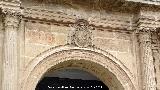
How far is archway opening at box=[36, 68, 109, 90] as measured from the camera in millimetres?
10938

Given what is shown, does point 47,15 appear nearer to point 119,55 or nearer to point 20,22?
point 20,22

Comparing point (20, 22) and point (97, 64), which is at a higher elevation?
point (20, 22)

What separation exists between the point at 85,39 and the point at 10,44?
168 cm

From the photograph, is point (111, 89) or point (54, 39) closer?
point (54, 39)

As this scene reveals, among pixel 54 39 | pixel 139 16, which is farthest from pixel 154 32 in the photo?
pixel 54 39

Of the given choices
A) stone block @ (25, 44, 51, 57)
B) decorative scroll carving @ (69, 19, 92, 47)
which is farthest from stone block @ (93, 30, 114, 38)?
stone block @ (25, 44, 51, 57)

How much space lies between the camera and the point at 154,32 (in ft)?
32.2

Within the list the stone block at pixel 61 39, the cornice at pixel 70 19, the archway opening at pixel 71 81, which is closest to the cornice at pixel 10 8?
the cornice at pixel 70 19

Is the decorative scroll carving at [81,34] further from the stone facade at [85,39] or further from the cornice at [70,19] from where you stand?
the cornice at [70,19]

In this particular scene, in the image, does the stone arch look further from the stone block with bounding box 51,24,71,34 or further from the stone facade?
the stone block with bounding box 51,24,71,34

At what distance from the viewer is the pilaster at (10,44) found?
8367mm

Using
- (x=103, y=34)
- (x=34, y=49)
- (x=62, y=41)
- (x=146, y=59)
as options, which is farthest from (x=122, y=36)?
(x=34, y=49)

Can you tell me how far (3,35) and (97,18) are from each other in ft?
6.89

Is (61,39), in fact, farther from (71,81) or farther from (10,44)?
(71,81)
